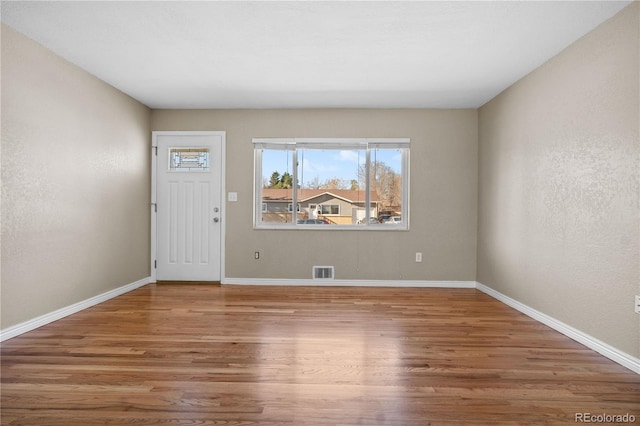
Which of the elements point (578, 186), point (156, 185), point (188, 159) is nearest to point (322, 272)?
point (188, 159)

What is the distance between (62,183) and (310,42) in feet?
8.57

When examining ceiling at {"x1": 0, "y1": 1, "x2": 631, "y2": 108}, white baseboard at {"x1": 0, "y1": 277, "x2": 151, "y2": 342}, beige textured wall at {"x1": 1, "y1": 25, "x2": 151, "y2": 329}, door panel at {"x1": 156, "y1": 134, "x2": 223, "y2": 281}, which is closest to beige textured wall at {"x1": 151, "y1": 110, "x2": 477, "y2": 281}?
door panel at {"x1": 156, "y1": 134, "x2": 223, "y2": 281}

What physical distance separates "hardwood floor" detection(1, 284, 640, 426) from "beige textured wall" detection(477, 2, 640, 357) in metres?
0.37

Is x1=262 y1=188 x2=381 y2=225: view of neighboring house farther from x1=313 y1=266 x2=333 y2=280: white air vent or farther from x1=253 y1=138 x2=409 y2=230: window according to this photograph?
x1=313 y1=266 x2=333 y2=280: white air vent

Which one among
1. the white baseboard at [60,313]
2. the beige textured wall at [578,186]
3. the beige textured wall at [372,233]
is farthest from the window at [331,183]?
the white baseboard at [60,313]

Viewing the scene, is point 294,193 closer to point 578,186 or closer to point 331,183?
point 331,183

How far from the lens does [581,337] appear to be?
9.20 ft

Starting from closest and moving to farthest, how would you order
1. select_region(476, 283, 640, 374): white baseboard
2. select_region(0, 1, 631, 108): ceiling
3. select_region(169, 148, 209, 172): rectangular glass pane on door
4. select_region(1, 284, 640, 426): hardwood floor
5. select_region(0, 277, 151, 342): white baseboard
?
select_region(1, 284, 640, 426): hardwood floor
select_region(476, 283, 640, 374): white baseboard
select_region(0, 1, 631, 108): ceiling
select_region(0, 277, 151, 342): white baseboard
select_region(169, 148, 209, 172): rectangular glass pane on door

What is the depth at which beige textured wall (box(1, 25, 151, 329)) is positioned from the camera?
2.85m

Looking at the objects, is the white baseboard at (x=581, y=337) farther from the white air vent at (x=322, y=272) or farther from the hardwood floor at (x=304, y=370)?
the white air vent at (x=322, y=272)

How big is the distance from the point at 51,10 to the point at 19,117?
35.4 inches

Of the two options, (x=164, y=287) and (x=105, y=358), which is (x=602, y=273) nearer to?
(x=105, y=358)

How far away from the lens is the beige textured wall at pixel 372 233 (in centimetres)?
490

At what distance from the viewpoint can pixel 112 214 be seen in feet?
13.8
